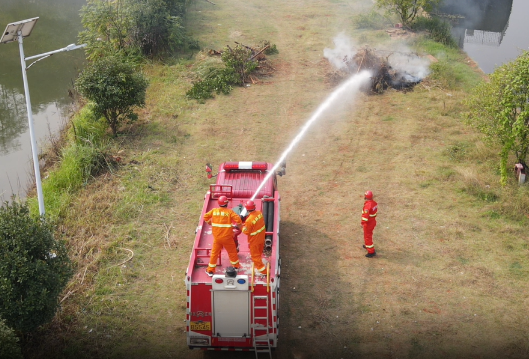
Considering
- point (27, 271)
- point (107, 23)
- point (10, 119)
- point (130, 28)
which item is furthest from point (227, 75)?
point (27, 271)

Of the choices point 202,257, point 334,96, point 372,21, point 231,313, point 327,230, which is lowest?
point 327,230

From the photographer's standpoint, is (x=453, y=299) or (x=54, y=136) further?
(x=54, y=136)

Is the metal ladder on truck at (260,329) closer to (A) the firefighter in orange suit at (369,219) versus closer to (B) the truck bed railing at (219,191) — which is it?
(B) the truck bed railing at (219,191)

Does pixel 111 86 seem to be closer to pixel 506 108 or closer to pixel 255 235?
pixel 255 235

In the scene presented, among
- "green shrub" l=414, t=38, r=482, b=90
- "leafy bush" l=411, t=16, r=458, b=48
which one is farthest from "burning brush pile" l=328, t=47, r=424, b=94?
"leafy bush" l=411, t=16, r=458, b=48

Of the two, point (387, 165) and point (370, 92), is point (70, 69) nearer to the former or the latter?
point (370, 92)

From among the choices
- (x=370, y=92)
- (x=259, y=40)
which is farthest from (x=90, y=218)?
(x=259, y=40)
